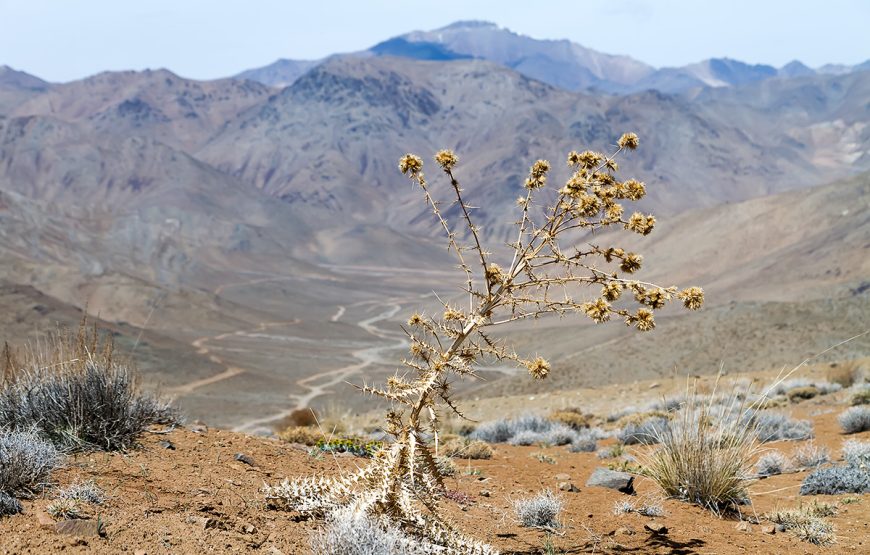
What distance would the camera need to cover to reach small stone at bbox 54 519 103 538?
15.3 feet

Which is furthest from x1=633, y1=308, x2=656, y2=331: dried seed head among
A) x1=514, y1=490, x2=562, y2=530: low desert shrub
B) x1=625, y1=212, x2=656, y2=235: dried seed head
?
x1=514, y1=490, x2=562, y2=530: low desert shrub

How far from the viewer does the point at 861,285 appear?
185 ft

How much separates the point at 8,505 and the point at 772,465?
301 inches

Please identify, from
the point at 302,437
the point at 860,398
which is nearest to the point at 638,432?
the point at 302,437

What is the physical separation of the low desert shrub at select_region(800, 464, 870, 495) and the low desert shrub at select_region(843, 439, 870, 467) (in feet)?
1.09

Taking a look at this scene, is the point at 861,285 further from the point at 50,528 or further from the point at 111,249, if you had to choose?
the point at 111,249

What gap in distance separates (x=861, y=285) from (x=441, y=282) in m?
103

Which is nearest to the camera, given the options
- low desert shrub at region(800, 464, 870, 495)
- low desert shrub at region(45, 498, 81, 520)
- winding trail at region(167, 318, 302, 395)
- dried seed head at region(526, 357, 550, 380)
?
dried seed head at region(526, 357, 550, 380)

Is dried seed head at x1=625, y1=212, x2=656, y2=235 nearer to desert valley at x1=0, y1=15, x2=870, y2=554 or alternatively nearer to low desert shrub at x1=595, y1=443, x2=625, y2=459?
desert valley at x1=0, y1=15, x2=870, y2=554

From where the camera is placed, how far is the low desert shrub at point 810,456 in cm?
913

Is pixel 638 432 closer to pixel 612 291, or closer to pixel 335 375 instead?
pixel 612 291

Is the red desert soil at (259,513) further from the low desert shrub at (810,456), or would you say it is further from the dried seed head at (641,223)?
the dried seed head at (641,223)

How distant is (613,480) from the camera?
25.7 feet

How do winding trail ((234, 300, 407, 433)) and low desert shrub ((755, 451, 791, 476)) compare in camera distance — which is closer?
low desert shrub ((755, 451, 791, 476))
